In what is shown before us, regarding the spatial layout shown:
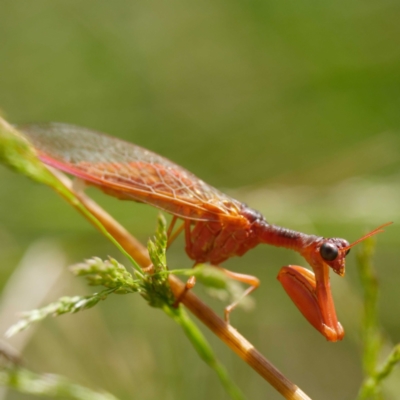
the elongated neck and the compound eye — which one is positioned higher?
the elongated neck

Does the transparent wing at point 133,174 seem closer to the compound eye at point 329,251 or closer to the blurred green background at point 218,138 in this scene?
the compound eye at point 329,251

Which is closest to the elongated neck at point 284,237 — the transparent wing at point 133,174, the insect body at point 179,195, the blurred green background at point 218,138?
the insect body at point 179,195

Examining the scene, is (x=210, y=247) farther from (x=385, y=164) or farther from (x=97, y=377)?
(x=385, y=164)

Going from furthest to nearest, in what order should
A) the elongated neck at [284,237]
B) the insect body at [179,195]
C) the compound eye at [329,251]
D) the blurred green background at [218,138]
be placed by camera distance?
1. the blurred green background at [218,138]
2. the insect body at [179,195]
3. the elongated neck at [284,237]
4. the compound eye at [329,251]

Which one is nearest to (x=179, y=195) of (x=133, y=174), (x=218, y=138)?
(x=133, y=174)

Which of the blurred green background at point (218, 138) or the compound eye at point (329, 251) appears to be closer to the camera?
the compound eye at point (329, 251)

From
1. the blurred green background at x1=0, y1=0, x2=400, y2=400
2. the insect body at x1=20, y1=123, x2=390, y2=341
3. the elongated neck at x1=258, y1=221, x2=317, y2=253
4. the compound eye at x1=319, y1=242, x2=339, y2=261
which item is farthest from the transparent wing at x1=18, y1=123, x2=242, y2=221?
the blurred green background at x1=0, y1=0, x2=400, y2=400

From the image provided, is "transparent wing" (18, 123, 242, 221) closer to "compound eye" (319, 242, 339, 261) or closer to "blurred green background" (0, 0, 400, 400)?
"compound eye" (319, 242, 339, 261)
